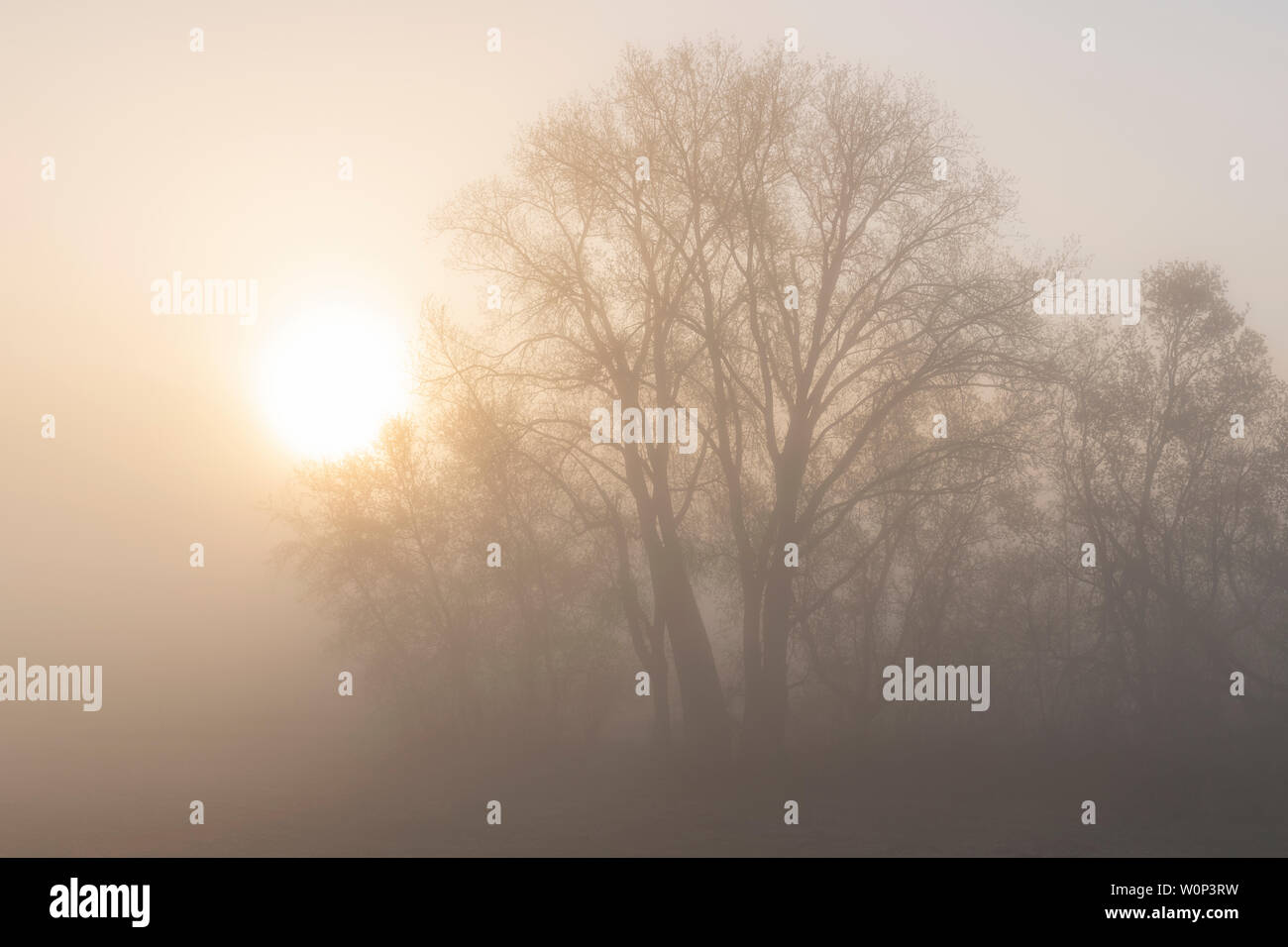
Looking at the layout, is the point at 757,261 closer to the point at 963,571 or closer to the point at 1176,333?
the point at 963,571

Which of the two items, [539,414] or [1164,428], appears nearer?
[539,414]

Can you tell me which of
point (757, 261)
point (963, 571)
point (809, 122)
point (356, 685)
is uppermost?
point (809, 122)

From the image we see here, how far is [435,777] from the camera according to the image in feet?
101

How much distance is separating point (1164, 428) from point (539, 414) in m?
20.7

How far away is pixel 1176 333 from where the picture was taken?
1363 inches
